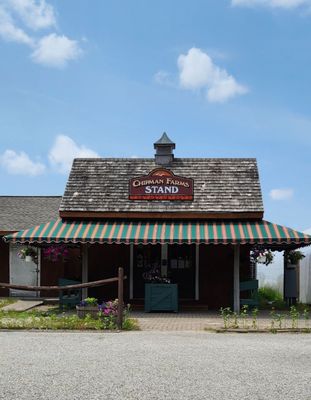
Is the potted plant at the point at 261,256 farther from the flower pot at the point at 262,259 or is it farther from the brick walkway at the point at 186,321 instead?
the brick walkway at the point at 186,321

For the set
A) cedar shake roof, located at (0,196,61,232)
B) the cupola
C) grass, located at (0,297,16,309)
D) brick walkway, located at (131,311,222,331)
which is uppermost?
the cupola

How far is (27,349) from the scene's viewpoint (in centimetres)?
1010

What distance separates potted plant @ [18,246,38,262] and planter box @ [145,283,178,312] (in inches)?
271

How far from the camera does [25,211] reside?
2602cm

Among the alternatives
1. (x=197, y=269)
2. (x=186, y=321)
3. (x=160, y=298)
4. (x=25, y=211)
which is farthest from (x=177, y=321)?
(x=25, y=211)

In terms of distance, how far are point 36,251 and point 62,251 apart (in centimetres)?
378

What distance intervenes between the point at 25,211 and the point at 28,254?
13.2 ft

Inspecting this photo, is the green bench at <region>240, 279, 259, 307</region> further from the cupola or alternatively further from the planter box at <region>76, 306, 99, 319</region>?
the planter box at <region>76, 306, 99, 319</region>

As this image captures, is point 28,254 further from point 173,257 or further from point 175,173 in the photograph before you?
point 175,173

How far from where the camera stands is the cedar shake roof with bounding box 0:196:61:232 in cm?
2392

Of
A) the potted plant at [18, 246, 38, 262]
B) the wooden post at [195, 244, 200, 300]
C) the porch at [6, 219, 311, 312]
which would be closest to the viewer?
the porch at [6, 219, 311, 312]

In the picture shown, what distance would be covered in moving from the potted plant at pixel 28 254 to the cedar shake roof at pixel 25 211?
984mm

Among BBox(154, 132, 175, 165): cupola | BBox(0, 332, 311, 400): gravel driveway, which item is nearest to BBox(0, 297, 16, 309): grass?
BBox(154, 132, 175, 165): cupola

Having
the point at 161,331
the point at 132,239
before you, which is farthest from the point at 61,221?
the point at 161,331
